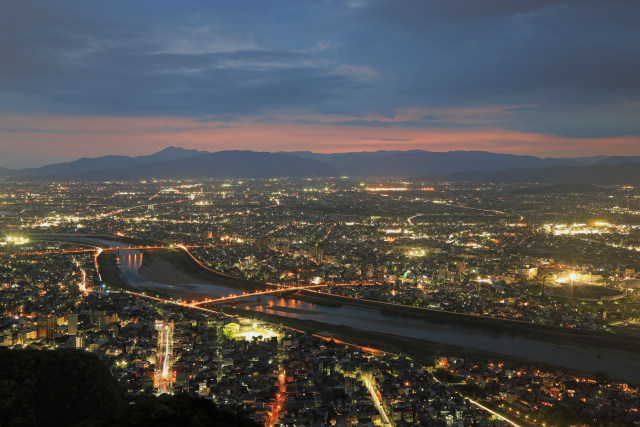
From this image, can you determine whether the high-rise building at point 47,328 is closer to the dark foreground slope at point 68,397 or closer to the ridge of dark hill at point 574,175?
the dark foreground slope at point 68,397

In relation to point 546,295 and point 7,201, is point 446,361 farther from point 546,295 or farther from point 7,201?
point 7,201

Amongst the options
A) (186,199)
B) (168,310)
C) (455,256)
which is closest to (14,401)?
(168,310)

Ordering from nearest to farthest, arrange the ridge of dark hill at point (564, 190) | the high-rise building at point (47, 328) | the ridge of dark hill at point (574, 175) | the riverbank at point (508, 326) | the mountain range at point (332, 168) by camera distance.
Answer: the riverbank at point (508, 326) < the high-rise building at point (47, 328) < the ridge of dark hill at point (564, 190) < the ridge of dark hill at point (574, 175) < the mountain range at point (332, 168)

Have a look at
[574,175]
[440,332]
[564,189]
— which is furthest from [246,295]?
[574,175]

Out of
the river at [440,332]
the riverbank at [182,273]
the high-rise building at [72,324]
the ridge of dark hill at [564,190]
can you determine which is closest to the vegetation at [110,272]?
the river at [440,332]

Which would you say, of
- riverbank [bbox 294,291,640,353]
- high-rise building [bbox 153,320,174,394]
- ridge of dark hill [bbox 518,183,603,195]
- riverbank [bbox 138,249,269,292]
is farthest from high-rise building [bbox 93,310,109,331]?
ridge of dark hill [bbox 518,183,603,195]

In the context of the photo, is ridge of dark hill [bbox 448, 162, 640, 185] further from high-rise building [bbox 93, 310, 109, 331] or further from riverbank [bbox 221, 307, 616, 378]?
high-rise building [bbox 93, 310, 109, 331]

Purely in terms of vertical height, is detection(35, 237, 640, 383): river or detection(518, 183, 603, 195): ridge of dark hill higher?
detection(518, 183, 603, 195): ridge of dark hill
